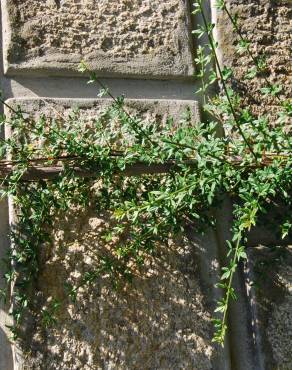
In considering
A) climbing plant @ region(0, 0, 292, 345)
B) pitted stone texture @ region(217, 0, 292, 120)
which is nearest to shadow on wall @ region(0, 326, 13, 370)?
climbing plant @ region(0, 0, 292, 345)

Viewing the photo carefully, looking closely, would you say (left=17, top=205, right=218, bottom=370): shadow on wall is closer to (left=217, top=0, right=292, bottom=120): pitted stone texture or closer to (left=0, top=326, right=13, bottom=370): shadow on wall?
(left=0, top=326, right=13, bottom=370): shadow on wall

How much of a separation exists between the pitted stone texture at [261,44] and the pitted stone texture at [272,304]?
283 millimetres

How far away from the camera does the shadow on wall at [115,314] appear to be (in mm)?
1275

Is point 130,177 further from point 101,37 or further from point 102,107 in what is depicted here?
point 101,37

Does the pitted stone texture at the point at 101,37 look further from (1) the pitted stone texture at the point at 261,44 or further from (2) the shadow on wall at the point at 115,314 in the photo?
(2) the shadow on wall at the point at 115,314

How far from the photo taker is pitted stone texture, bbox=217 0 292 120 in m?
1.46

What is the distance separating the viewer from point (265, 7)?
152 cm

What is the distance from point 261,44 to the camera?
1491 millimetres

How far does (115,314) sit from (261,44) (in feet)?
2.02

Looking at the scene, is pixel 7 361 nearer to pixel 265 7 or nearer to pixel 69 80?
pixel 69 80

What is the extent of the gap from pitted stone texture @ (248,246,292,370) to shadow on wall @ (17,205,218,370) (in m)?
0.09

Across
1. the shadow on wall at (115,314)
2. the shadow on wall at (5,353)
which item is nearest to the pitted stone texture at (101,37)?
the shadow on wall at (115,314)

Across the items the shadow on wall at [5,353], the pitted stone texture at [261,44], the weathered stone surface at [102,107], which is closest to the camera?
the shadow on wall at [5,353]

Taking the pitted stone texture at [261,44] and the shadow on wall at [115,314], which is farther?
the pitted stone texture at [261,44]
